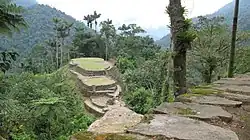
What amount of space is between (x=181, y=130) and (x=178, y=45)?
2764 mm

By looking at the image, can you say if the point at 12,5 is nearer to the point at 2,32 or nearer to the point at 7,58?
the point at 2,32

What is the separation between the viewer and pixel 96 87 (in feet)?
76.5

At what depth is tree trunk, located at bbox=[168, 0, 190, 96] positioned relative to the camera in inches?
165

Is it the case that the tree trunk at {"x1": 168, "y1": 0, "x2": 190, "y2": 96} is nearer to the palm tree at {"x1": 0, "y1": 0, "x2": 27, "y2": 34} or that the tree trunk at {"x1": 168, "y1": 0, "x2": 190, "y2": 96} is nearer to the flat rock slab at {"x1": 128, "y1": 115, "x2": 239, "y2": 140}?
the palm tree at {"x1": 0, "y1": 0, "x2": 27, "y2": 34}

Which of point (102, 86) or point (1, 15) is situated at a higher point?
point (1, 15)

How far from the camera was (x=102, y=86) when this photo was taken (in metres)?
23.7

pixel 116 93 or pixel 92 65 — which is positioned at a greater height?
pixel 92 65

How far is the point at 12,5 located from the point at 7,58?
56cm

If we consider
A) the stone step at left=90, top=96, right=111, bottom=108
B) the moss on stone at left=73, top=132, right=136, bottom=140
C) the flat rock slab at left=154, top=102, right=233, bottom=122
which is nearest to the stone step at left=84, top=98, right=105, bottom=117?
the stone step at left=90, top=96, right=111, bottom=108

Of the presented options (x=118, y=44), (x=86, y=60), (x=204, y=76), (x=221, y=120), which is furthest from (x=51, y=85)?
(x=118, y=44)

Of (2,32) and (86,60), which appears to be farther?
(86,60)

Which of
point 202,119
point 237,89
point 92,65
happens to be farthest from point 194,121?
point 92,65

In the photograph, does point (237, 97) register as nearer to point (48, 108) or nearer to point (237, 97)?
point (237, 97)

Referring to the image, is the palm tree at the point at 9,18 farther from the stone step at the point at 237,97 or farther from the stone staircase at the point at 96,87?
the stone staircase at the point at 96,87
